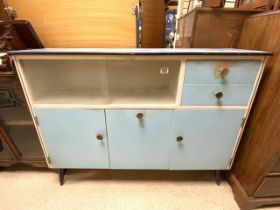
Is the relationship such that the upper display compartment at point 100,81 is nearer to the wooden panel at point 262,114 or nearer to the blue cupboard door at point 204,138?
the blue cupboard door at point 204,138

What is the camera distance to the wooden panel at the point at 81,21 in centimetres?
113

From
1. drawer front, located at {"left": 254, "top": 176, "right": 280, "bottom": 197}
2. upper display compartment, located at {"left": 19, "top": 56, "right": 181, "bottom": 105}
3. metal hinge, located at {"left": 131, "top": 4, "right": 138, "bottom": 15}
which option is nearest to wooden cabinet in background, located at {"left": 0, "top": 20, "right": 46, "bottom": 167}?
upper display compartment, located at {"left": 19, "top": 56, "right": 181, "bottom": 105}

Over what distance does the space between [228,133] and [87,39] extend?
4.02 ft

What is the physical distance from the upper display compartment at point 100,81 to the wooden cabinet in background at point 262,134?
0.47 meters

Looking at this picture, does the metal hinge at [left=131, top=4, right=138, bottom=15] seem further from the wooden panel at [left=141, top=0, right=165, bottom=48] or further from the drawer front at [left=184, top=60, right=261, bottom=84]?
the drawer front at [left=184, top=60, right=261, bottom=84]

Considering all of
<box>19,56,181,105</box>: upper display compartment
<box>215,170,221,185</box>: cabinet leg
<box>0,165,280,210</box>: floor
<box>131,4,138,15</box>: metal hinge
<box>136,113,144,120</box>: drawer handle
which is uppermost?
<box>131,4,138,15</box>: metal hinge

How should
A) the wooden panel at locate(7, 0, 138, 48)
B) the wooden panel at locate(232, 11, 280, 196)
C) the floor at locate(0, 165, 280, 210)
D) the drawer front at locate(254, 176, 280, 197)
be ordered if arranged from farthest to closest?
the wooden panel at locate(7, 0, 138, 48), the floor at locate(0, 165, 280, 210), the drawer front at locate(254, 176, 280, 197), the wooden panel at locate(232, 11, 280, 196)

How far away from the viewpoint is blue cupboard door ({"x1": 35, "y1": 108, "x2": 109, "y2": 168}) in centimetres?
91

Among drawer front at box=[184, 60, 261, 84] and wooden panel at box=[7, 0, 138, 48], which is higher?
wooden panel at box=[7, 0, 138, 48]

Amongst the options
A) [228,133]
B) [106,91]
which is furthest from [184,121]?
[106,91]

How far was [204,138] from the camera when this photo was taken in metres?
0.98

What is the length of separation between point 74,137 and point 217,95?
895mm

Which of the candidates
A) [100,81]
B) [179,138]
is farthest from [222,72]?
[100,81]

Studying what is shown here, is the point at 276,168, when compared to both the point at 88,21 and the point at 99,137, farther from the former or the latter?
the point at 88,21
